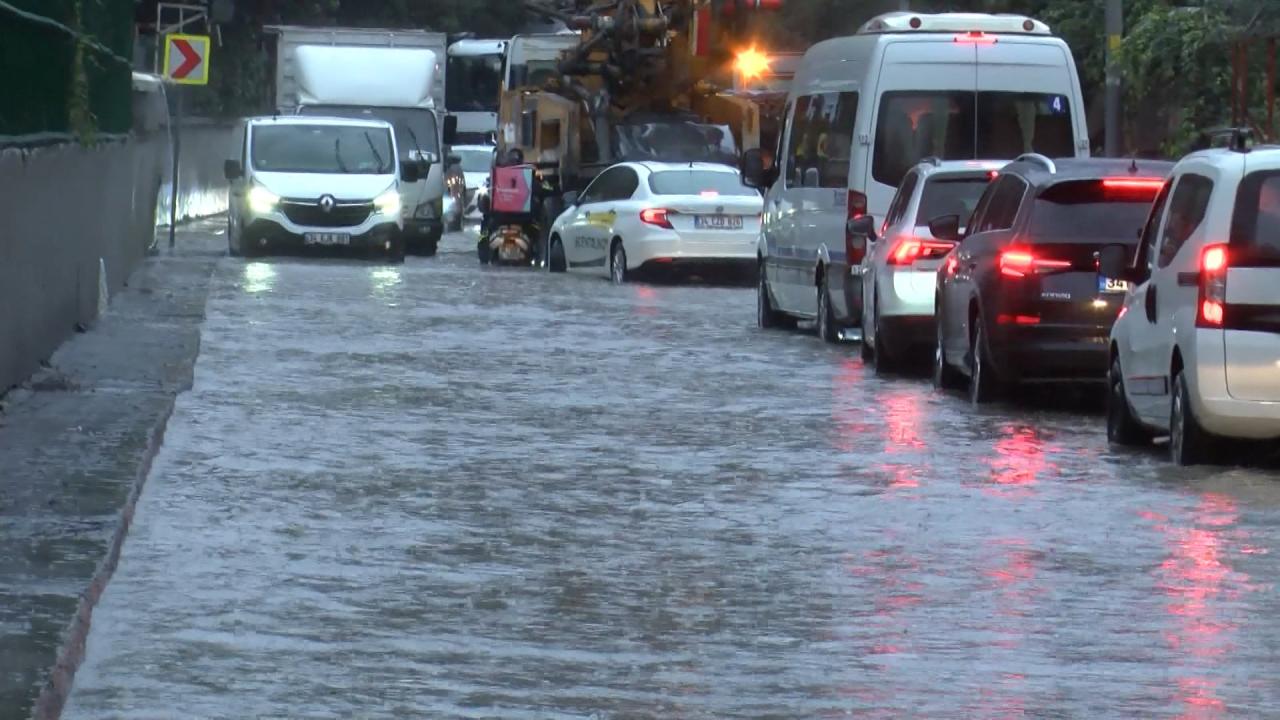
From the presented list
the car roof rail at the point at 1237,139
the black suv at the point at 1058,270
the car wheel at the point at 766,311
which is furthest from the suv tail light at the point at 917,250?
the car roof rail at the point at 1237,139

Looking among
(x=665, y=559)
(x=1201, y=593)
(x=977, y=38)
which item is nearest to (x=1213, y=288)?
(x=1201, y=593)

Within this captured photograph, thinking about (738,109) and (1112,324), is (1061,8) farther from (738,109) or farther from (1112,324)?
(1112,324)

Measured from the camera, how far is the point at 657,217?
31.9 m

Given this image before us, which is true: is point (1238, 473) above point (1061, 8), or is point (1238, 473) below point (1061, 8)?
below

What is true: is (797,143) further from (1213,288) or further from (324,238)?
(324,238)

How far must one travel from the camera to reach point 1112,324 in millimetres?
16297

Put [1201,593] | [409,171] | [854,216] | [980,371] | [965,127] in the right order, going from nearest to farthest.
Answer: [1201,593]
[980,371]
[854,216]
[965,127]
[409,171]

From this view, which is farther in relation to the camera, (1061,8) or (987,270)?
(1061,8)

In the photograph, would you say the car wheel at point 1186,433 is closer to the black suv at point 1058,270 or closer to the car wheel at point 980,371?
the black suv at point 1058,270

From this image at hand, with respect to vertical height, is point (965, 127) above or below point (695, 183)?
above

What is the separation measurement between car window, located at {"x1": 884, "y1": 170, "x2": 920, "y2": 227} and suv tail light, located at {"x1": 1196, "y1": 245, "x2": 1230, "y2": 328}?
6.61 m

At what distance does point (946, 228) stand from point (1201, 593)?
9255 mm

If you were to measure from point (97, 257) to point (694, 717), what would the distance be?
15.0 metres

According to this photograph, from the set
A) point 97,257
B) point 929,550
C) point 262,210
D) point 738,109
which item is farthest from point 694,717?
point 738,109
